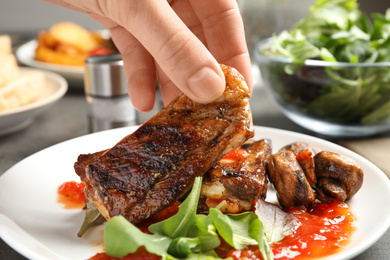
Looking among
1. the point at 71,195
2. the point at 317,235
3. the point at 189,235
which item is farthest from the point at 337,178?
the point at 71,195

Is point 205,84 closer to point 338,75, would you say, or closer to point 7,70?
point 338,75

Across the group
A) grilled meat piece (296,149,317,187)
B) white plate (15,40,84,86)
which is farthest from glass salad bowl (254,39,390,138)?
white plate (15,40,84,86)

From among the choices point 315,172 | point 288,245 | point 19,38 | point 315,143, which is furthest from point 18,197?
point 19,38

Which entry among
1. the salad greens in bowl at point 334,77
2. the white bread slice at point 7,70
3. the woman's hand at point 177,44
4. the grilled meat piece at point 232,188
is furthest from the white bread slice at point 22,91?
the grilled meat piece at point 232,188

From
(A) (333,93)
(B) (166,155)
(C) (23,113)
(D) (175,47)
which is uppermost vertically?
(D) (175,47)

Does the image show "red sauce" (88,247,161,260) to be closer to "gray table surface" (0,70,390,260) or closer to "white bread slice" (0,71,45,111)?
"gray table surface" (0,70,390,260)

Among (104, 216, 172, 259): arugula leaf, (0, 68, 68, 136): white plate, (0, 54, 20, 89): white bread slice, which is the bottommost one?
(0, 68, 68, 136): white plate
